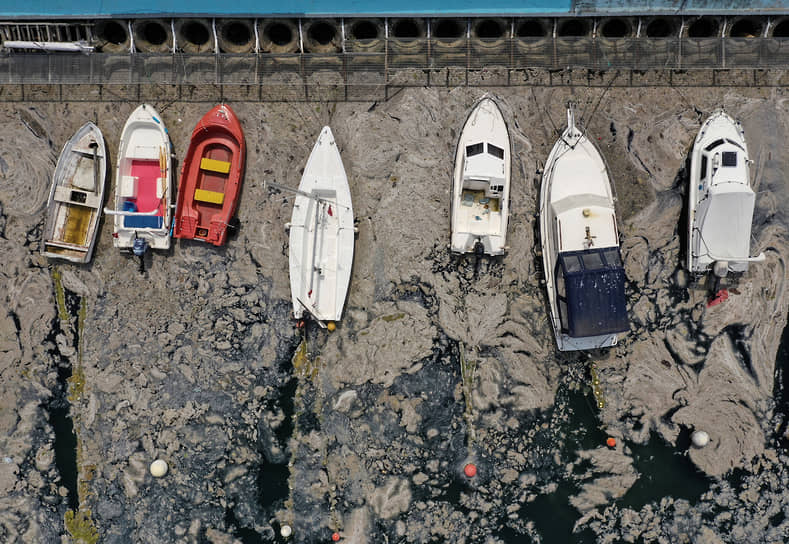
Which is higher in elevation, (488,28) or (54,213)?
(488,28)

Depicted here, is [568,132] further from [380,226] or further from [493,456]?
[493,456]

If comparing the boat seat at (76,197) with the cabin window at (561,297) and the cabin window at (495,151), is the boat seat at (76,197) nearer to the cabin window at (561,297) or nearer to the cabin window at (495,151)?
the cabin window at (495,151)

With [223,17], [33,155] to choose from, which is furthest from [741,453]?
[33,155]

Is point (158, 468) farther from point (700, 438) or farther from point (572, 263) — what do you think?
point (700, 438)

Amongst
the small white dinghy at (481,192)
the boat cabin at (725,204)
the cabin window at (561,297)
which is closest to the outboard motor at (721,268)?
the boat cabin at (725,204)

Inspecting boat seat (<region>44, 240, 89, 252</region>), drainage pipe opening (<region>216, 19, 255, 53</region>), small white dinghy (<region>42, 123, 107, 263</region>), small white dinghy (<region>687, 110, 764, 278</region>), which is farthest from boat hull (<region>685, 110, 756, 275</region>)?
boat seat (<region>44, 240, 89, 252</region>)

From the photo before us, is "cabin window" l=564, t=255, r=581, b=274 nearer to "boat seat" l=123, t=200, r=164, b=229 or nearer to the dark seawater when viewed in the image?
"boat seat" l=123, t=200, r=164, b=229


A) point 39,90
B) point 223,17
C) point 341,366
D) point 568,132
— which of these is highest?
point 223,17
